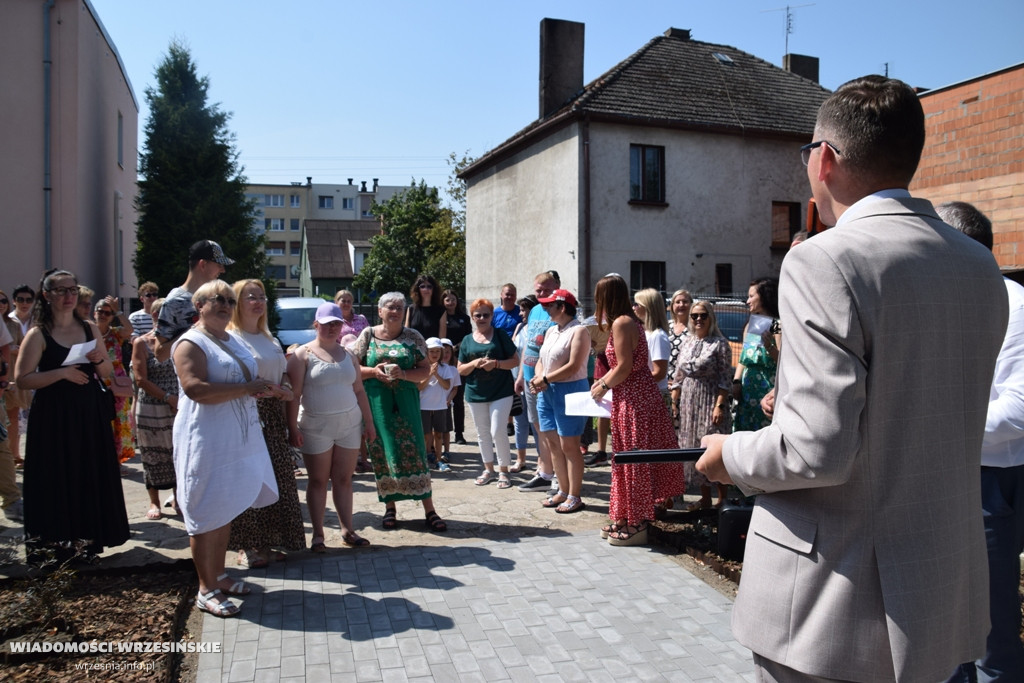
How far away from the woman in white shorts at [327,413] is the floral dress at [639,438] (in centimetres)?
199

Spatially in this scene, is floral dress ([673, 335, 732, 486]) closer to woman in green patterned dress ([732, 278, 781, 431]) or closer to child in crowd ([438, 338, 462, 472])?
woman in green patterned dress ([732, 278, 781, 431])

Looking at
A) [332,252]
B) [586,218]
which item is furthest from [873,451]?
[332,252]

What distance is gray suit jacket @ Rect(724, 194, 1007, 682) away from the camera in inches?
67.8

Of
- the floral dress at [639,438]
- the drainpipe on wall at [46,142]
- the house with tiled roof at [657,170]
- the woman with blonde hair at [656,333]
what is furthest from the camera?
the house with tiled roof at [657,170]

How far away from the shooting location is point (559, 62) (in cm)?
2438

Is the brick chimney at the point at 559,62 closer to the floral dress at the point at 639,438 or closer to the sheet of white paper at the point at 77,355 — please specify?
the floral dress at the point at 639,438

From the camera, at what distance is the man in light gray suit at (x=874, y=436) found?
1727mm

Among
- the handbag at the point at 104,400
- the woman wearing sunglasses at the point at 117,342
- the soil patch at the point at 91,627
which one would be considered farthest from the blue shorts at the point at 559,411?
the woman wearing sunglasses at the point at 117,342

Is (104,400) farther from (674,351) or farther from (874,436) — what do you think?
(874,436)

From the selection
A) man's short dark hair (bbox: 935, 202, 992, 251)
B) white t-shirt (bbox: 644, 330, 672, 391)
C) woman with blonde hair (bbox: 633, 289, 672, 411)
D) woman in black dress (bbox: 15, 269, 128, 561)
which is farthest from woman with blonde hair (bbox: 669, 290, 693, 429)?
woman in black dress (bbox: 15, 269, 128, 561)

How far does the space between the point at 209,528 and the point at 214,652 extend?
2.35ft

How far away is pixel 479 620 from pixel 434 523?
6.56 feet

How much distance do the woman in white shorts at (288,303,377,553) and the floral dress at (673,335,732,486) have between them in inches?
116

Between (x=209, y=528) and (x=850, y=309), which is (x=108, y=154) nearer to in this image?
(x=209, y=528)
